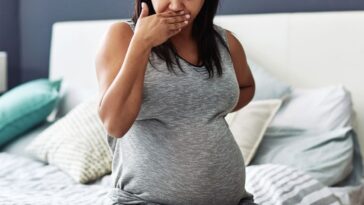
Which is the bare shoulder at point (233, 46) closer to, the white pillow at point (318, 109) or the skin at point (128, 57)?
the skin at point (128, 57)

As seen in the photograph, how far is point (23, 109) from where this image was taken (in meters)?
2.60

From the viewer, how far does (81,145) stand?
2.24 meters

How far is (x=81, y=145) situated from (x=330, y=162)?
3.16ft

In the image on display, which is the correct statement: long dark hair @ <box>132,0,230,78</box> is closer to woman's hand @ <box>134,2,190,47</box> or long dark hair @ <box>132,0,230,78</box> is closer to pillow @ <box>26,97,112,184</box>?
woman's hand @ <box>134,2,190,47</box>

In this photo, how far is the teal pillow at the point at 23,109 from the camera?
2.58 m

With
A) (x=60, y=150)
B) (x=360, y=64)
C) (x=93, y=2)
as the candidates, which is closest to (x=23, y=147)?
(x=60, y=150)

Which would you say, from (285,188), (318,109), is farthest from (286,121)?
(285,188)

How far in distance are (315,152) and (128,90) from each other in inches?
41.9

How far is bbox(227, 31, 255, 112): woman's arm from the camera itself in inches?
57.1

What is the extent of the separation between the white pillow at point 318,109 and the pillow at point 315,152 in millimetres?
A: 38

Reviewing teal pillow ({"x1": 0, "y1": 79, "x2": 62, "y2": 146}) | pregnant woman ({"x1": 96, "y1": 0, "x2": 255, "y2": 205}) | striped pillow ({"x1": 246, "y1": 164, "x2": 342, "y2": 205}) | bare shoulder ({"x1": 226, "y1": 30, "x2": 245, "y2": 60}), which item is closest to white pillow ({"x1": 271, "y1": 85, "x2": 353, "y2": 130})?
striped pillow ({"x1": 246, "y1": 164, "x2": 342, "y2": 205})

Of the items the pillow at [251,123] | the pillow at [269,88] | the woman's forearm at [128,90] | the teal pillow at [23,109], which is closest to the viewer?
the woman's forearm at [128,90]

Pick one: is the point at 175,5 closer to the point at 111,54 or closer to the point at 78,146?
the point at 111,54

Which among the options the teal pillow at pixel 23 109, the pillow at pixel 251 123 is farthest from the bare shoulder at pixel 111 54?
the teal pillow at pixel 23 109
